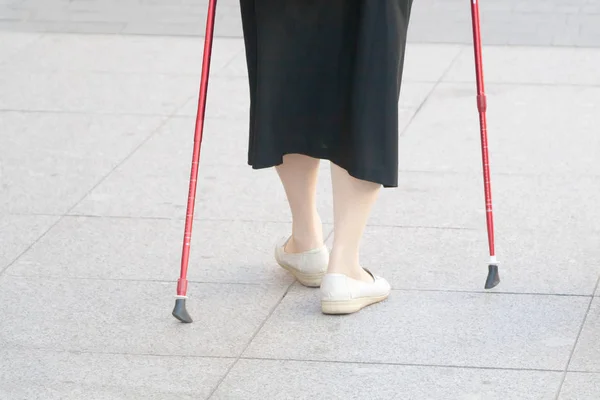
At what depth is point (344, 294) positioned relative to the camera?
4.58 meters

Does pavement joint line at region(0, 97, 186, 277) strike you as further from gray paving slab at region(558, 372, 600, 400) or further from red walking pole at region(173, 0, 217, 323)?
gray paving slab at region(558, 372, 600, 400)

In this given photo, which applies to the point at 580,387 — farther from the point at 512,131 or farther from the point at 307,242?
the point at 512,131

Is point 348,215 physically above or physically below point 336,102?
below

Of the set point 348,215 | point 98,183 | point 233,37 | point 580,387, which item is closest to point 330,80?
point 348,215

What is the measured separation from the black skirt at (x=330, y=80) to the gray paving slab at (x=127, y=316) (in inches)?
22.5

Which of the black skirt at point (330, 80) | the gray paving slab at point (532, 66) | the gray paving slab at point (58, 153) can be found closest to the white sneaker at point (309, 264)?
the black skirt at point (330, 80)

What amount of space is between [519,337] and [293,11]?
139cm

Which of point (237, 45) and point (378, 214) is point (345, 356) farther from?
point (237, 45)

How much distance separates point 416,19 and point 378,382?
5.98 meters

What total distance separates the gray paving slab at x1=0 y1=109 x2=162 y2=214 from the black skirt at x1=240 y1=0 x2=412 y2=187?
1718 millimetres

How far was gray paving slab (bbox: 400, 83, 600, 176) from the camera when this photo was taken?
645 centimetres

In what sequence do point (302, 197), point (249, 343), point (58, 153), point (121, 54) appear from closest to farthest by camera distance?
point (249, 343), point (302, 197), point (58, 153), point (121, 54)

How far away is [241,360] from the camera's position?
166 inches

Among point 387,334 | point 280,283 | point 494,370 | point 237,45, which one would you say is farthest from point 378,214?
point 237,45
